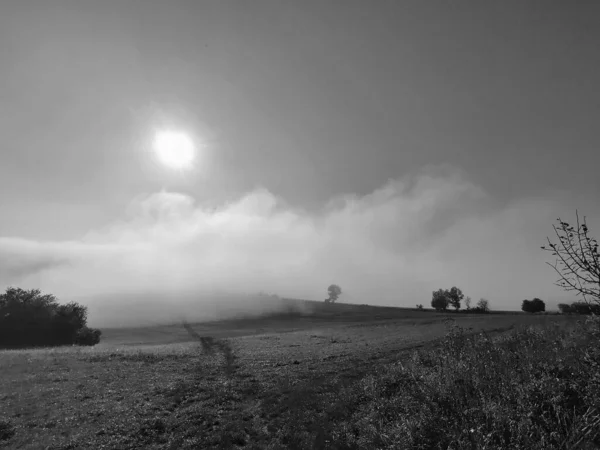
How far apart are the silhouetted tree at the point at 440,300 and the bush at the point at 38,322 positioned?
140 m

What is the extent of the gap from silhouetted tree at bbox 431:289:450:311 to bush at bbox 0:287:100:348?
459 ft

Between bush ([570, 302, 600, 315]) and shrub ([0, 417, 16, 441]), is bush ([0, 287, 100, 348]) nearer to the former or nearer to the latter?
shrub ([0, 417, 16, 441])

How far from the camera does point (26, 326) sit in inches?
2491

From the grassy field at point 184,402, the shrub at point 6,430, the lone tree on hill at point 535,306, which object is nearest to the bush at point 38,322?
the grassy field at point 184,402

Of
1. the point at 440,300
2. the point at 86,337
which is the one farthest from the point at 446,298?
the point at 86,337

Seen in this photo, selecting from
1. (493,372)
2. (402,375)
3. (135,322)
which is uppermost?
(493,372)

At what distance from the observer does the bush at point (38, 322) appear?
205ft

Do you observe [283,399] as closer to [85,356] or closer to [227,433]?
[227,433]

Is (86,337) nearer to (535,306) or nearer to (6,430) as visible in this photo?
(6,430)

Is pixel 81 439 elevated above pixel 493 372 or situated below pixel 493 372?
below

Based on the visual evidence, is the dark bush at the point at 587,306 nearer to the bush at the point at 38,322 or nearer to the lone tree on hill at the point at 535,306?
the bush at the point at 38,322

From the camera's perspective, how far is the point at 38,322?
210 ft

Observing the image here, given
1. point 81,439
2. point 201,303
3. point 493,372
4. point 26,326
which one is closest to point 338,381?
point 493,372

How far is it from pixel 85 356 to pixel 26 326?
44410 millimetres
